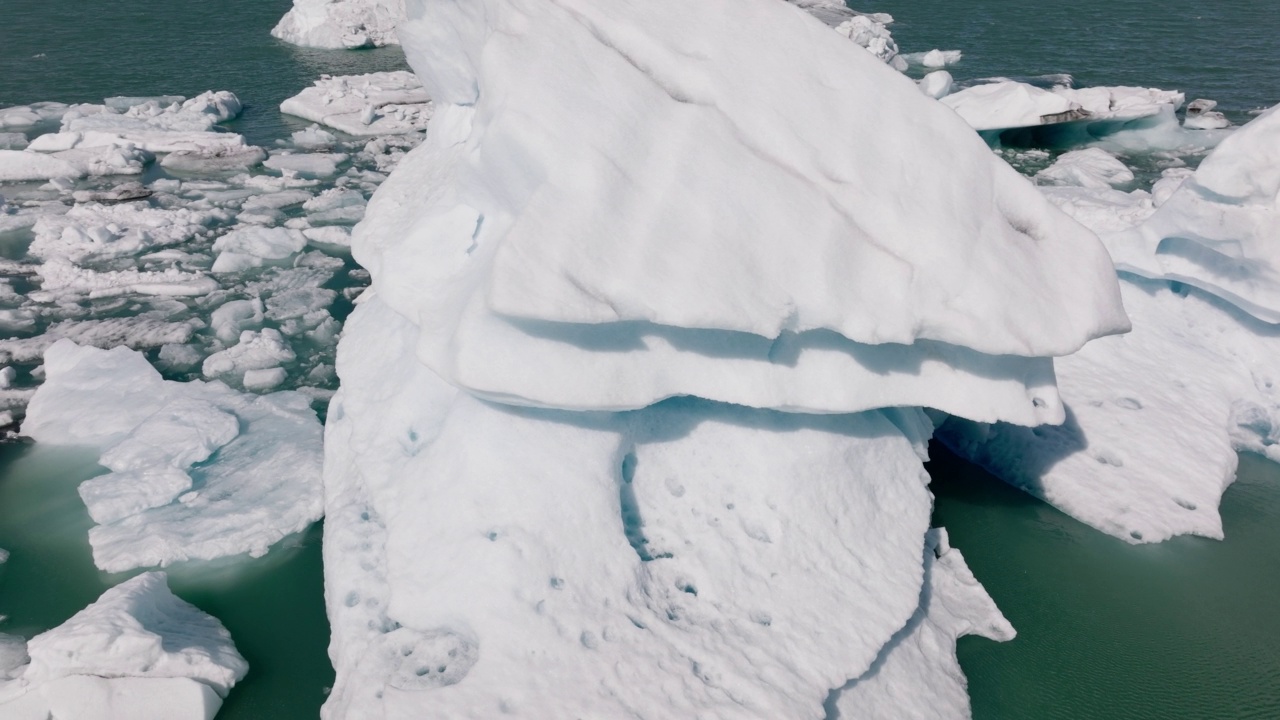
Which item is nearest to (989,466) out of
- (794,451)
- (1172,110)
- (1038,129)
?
(794,451)

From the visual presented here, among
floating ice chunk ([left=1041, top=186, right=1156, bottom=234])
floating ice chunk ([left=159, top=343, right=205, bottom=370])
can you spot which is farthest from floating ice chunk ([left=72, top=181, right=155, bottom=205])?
floating ice chunk ([left=1041, top=186, right=1156, bottom=234])

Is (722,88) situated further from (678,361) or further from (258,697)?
(258,697)

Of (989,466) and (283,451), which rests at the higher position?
(283,451)

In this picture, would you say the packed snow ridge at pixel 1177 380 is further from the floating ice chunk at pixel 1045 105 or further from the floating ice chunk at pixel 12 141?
the floating ice chunk at pixel 12 141

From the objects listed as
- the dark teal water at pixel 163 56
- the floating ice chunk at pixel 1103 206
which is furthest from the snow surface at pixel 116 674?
the dark teal water at pixel 163 56

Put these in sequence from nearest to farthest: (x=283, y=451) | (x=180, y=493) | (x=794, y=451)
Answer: (x=794, y=451) < (x=180, y=493) < (x=283, y=451)

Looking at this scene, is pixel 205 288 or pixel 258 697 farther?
pixel 205 288

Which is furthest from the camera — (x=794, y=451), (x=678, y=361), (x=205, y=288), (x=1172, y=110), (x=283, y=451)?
(x=1172, y=110)

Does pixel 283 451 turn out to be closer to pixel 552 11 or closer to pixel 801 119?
pixel 552 11

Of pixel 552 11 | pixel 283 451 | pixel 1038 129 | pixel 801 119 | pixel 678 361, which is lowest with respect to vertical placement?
pixel 1038 129
